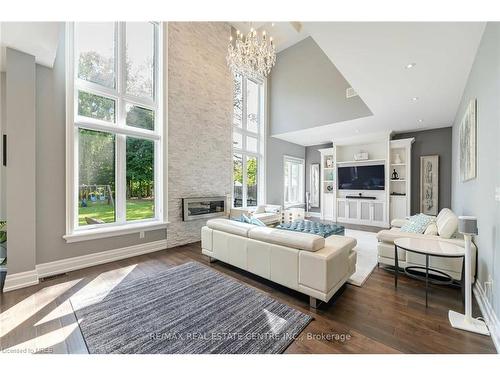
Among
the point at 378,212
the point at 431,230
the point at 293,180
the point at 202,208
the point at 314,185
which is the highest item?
the point at 293,180

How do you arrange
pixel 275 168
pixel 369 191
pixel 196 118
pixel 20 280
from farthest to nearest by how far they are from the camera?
pixel 275 168
pixel 369 191
pixel 196 118
pixel 20 280

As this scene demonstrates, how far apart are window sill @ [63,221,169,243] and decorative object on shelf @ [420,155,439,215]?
673cm

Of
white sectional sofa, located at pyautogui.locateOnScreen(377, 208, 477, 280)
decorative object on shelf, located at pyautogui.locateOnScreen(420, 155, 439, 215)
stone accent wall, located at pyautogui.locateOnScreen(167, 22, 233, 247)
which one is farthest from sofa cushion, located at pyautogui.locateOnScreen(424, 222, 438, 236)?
stone accent wall, located at pyautogui.locateOnScreen(167, 22, 233, 247)

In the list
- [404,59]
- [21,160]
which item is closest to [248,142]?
[404,59]

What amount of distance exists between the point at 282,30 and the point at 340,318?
694cm

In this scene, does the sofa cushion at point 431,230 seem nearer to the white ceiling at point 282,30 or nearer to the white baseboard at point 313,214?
the white baseboard at point 313,214

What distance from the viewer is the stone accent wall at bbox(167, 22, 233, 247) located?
4.38 meters

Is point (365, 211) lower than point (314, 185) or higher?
lower

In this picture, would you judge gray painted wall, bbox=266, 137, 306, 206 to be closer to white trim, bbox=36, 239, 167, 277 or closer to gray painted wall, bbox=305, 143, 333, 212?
gray painted wall, bbox=305, 143, 333, 212

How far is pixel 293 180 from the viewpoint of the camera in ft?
26.6

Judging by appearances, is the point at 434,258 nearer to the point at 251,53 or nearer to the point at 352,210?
the point at 251,53

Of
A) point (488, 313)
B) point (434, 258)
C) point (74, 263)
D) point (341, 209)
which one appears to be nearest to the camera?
point (488, 313)

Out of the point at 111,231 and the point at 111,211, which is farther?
the point at 111,211
